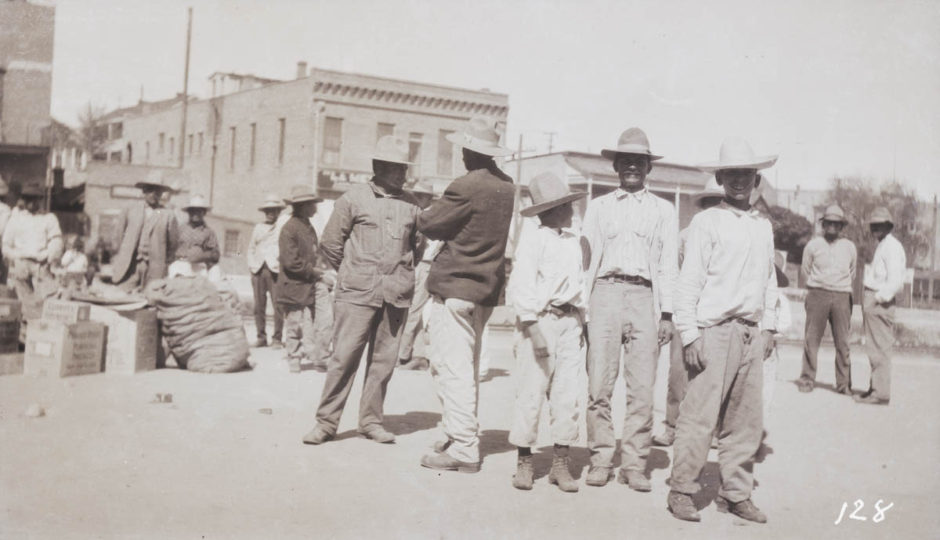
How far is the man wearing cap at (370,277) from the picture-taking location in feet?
23.5

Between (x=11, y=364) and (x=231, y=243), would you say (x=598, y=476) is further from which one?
(x=231, y=243)

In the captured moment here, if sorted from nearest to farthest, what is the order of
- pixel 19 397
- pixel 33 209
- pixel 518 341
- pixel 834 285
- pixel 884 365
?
pixel 518 341 < pixel 19 397 < pixel 884 365 < pixel 834 285 < pixel 33 209

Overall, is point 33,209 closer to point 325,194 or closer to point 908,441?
point 908,441

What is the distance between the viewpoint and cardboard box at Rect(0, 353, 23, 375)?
31.8 ft

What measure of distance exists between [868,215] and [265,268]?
24076 millimetres

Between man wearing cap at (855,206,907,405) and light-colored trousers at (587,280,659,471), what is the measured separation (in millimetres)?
5712

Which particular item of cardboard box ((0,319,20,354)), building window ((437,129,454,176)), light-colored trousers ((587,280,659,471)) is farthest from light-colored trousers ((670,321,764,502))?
building window ((437,129,454,176))

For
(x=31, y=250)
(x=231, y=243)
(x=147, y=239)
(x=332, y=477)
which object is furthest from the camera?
(x=231, y=243)

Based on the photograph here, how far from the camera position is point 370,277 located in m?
7.20

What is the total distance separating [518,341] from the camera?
251 inches

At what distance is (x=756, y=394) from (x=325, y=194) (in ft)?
140

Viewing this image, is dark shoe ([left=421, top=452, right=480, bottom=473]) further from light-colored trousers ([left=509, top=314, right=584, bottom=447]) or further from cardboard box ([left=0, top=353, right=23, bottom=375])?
cardboard box ([left=0, top=353, right=23, bottom=375])

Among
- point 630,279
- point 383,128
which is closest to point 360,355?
point 630,279

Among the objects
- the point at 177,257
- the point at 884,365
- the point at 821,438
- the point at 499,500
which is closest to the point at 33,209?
the point at 177,257
